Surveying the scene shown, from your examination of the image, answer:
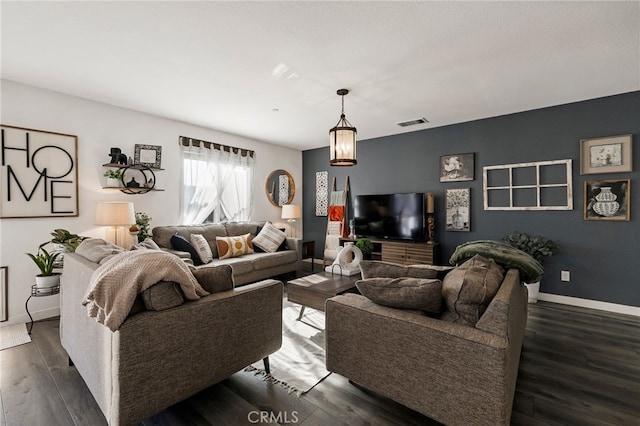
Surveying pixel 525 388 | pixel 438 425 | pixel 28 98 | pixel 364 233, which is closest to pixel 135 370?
pixel 438 425

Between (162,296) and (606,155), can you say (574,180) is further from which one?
(162,296)

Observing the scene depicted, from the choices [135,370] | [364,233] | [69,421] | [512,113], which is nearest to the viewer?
[135,370]

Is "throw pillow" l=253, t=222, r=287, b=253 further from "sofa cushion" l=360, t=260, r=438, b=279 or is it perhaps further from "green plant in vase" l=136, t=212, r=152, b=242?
"sofa cushion" l=360, t=260, r=438, b=279

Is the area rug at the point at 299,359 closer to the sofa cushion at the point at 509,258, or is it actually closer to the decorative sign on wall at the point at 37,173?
the sofa cushion at the point at 509,258

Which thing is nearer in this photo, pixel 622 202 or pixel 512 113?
pixel 622 202

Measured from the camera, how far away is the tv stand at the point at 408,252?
174 inches

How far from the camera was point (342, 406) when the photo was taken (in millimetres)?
1731

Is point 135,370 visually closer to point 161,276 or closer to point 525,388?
point 161,276

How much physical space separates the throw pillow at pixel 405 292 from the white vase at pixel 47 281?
2999mm

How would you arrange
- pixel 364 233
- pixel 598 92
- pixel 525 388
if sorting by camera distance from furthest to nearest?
1. pixel 364 233
2. pixel 598 92
3. pixel 525 388

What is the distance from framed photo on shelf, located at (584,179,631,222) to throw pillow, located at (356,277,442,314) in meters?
3.24

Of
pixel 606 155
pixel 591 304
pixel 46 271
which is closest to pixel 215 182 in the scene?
pixel 46 271

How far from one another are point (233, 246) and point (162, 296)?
2.91 meters

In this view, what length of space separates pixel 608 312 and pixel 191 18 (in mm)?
5013
